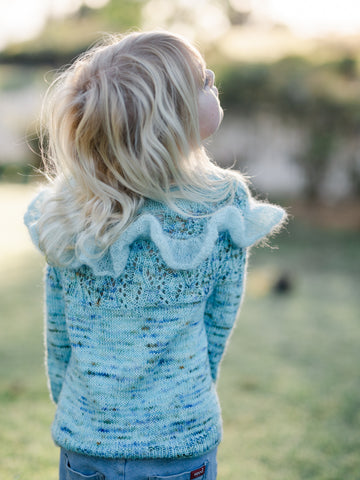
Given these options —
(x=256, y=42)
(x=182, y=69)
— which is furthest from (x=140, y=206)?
(x=256, y=42)

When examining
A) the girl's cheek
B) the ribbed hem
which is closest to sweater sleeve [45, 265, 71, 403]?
the ribbed hem

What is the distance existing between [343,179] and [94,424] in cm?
641

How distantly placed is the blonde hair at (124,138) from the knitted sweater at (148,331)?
0.05 m

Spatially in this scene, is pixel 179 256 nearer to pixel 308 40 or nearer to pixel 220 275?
pixel 220 275

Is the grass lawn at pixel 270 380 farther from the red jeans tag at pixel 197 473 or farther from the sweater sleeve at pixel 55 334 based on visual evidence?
the red jeans tag at pixel 197 473

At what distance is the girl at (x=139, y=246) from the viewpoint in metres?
1.08

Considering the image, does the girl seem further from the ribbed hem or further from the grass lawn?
the grass lawn

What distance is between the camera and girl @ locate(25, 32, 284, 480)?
3.54 ft

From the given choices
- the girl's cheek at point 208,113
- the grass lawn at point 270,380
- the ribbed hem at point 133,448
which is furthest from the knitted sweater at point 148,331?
the grass lawn at point 270,380

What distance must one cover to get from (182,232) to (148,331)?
0.69ft

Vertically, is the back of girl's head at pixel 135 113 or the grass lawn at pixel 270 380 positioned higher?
the back of girl's head at pixel 135 113

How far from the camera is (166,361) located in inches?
45.0

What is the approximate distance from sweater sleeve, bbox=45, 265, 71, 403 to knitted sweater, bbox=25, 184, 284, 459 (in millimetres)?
96

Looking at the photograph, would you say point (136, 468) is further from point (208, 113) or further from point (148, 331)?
point (208, 113)
